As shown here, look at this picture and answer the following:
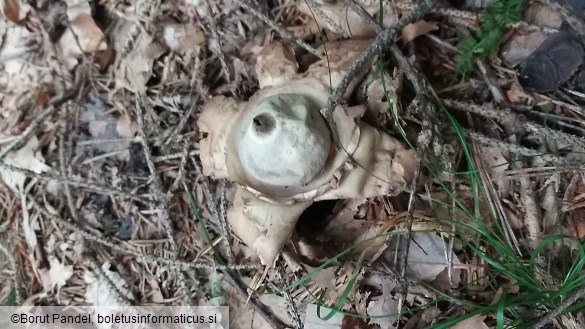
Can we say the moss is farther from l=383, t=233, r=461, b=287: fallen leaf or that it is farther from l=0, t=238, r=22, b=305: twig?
l=0, t=238, r=22, b=305: twig

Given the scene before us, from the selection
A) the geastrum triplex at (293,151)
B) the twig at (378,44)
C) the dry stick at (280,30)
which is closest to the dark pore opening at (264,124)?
the geastrum triplex at (293,151)

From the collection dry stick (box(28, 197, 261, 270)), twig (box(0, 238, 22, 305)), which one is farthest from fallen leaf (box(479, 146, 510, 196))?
twig (box(0, 238, 22, 305))

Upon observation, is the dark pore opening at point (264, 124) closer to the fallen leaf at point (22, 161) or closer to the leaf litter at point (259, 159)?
the leaf litter at point (259, 159)

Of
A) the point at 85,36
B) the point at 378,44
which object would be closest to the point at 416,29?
the point at 378,44

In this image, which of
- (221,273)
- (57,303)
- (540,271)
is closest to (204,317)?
(221,273)

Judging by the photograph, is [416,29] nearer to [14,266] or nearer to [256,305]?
→ [256,305]

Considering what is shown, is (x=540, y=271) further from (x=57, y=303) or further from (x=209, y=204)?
(x=57, y=303)
